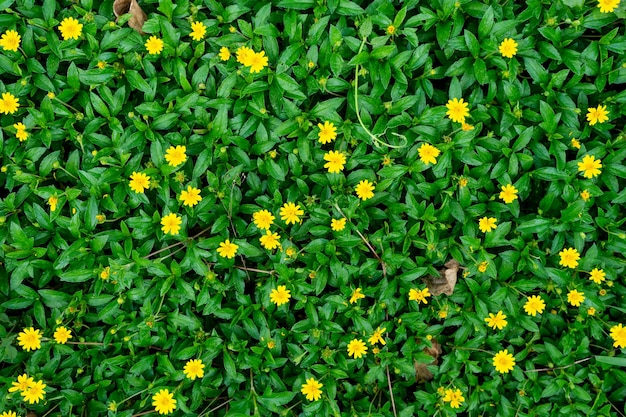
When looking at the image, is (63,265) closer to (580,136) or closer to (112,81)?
(112,81)

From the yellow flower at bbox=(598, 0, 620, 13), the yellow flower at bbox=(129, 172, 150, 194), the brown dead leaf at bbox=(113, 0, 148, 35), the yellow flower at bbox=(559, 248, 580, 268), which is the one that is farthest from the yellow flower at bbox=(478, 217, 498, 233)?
the brown dead leaf at bbox=(113, 0, 148, 35)

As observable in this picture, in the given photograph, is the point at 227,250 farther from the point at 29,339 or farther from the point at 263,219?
the point at 29,339

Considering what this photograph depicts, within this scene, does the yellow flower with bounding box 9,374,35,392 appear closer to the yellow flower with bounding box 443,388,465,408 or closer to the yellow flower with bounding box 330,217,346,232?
the yellow flower with bounding box 330,217,346,232

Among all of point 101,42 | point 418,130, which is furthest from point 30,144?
point 418,130

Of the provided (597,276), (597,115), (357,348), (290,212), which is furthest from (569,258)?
(290,212)

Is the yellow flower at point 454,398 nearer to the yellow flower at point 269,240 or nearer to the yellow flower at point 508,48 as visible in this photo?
the yellow flower at point 269,240

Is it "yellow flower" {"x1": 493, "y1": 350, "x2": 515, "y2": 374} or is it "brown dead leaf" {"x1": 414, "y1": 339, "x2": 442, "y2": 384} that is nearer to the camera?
"yellow flower" {"x1": 493, "y1": 350, "x2": 515, "y2": 374}

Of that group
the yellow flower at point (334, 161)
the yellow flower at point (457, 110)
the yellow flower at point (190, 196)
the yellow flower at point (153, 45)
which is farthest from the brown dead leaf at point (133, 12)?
the yellow flower at point (457, 110)
